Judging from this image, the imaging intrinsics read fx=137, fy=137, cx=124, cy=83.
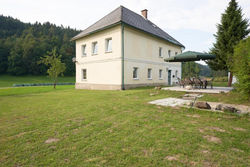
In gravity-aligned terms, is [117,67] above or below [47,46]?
below

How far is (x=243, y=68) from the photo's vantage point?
568 centimetres

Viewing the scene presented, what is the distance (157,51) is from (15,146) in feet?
58.1

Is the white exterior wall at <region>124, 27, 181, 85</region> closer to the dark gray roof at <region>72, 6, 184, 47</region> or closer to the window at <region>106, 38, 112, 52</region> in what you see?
the dark gray roof at <region>72, 6, 184, 47</region>

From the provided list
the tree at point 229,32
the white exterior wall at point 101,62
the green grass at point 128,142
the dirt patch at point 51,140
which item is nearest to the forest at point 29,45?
the white exterior wall at point 101,62

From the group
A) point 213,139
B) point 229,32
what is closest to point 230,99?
point 213,139

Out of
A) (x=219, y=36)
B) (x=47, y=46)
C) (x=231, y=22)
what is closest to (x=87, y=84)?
(x=219, y=36)

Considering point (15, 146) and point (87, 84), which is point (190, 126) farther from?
point (87, 84)

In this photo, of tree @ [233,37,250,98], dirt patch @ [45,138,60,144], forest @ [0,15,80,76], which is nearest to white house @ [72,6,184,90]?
tree @ [233,37,250,98]

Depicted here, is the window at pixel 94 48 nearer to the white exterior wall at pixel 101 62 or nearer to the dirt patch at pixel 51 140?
the white exterior wall at pixel 101 62

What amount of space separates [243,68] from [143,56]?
36.1 ft

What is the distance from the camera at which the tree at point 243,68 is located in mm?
5547

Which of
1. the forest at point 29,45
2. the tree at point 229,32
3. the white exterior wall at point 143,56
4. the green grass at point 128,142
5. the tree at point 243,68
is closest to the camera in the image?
the green grass at point 128,142

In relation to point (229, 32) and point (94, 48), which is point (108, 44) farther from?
point (229, 32)

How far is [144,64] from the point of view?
16.2 m
